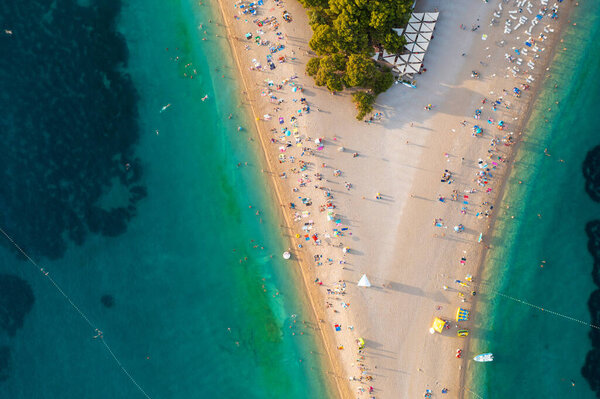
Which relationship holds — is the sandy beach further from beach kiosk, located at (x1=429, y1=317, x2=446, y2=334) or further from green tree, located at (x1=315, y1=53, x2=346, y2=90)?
green tree, located at (x1=315, y1=53, x2=346, y2=90)

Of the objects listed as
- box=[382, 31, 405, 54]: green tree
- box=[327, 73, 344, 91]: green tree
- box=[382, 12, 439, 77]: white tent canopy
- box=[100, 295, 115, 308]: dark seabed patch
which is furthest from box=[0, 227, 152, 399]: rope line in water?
box=[382, 31, 405, 54]: green tree

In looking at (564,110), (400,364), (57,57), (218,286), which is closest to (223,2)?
(57,57)

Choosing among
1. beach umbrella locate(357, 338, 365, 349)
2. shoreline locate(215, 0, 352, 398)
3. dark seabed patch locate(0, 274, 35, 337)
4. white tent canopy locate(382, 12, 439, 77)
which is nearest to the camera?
white tent canopy locate(382, 12, 439, 77)

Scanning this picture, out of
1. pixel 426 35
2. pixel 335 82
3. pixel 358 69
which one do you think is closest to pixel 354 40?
pixel 358 69

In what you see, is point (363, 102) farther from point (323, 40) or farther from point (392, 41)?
point (323, 40)

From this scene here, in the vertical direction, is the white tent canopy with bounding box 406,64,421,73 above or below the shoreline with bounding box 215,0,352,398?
above

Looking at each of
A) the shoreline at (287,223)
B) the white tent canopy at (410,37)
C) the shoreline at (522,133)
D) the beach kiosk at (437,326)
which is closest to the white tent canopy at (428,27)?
the white tent canopy at (410,37)
